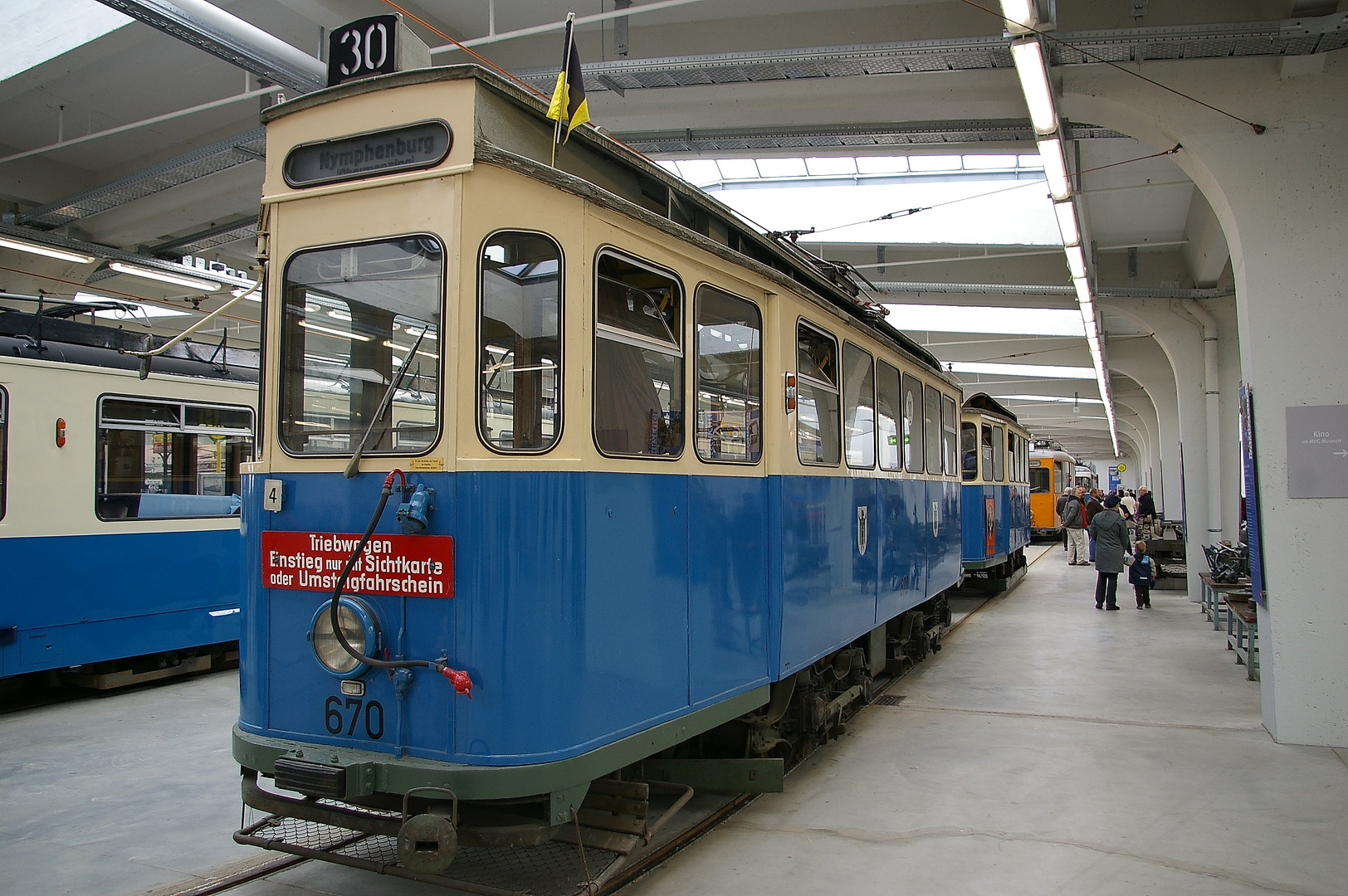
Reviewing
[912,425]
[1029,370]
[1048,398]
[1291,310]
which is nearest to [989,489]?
[912,425]

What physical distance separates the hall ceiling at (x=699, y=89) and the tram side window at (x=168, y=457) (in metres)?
2.80

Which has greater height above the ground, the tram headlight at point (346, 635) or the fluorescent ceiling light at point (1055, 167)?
the fluorescent ceiling light at point (1055, 167)

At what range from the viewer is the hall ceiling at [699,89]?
7.18 metres

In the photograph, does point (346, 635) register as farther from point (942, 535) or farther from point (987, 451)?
point (987, 451)

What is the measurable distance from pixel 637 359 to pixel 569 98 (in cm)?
112

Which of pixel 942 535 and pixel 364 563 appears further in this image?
pixel 942 535

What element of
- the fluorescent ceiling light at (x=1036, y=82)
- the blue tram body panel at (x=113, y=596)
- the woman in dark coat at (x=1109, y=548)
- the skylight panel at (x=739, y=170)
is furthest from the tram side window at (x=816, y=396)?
the woman in dark coat at (x=1109, y=548)

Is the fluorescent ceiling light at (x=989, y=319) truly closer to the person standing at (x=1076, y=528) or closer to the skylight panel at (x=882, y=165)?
the person standing at (x=1076, y=528)

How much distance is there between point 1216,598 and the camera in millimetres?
12352

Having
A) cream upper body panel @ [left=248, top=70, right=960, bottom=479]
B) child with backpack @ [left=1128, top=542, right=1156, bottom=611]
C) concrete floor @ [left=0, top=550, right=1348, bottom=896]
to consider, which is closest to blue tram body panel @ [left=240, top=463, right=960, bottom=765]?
cream upper body panel @ [left=248, top=70, right=960, bottom=479]

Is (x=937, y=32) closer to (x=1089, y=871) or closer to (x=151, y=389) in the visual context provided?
(x=1089, y=871)

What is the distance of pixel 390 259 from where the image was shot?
12.1 feet

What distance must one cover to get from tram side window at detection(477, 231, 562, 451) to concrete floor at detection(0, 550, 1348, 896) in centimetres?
218

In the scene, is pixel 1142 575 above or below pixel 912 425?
below
